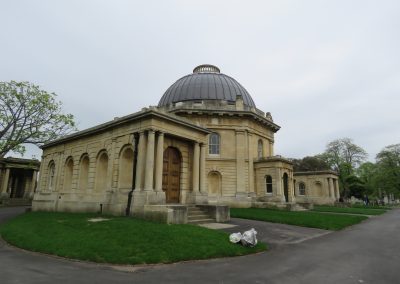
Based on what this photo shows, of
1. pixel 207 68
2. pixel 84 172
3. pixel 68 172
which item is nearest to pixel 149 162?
pixel 84 172

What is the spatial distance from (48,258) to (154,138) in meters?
8.21

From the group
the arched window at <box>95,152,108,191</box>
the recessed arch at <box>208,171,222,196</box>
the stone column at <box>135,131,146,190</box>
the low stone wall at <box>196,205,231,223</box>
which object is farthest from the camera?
the recessed arch at <box>208,171,222,196</box>

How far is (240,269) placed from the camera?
7262 millimetres

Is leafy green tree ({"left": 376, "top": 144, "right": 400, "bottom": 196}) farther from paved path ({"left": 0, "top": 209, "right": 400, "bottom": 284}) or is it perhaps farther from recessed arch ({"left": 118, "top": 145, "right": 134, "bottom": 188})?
recessed arch ({"left": 118, "top": 145, "right": 134, "bottom": 188})

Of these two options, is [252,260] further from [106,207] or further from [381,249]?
[106,207]

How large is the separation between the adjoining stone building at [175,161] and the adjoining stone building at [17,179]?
22.1m

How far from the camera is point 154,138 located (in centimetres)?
1544

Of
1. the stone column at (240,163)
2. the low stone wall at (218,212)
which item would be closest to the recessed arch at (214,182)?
the stone column at (240,163)

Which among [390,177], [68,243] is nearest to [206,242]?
[68,243]

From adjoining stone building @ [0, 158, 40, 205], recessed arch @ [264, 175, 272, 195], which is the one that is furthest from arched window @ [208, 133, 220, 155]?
adjoining stone building @ [0, 158, 40, 205]

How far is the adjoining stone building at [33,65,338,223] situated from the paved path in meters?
5.26

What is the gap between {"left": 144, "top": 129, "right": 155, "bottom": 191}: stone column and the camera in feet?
48.2

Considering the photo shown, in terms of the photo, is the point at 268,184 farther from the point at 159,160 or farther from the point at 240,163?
the point at 159,160

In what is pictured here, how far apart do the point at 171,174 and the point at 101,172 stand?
17.7 ft
